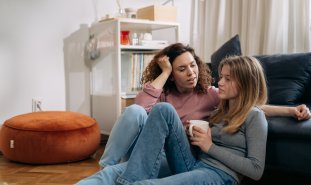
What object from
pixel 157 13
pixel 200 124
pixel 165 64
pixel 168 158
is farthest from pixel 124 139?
pixel 157 13

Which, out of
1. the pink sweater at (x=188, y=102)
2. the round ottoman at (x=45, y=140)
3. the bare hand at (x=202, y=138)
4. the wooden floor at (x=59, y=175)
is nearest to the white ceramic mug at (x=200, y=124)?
the bare hand at (x=202, y=138)

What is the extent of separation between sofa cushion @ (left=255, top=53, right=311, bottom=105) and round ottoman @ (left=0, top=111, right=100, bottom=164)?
118 cm

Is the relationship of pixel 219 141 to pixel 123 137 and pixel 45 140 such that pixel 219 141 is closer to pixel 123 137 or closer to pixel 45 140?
pixel 123 137

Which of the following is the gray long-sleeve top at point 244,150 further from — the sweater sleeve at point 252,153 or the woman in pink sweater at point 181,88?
the woman in pink sweater at point 181,88

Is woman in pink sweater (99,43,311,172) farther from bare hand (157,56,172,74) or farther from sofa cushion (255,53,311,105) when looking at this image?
sofa cushion (255,53,311,105)

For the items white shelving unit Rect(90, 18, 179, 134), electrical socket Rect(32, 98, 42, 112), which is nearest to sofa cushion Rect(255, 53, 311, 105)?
white shelving unit Rect(90, 18, 179, 134)

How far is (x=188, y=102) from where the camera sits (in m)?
1.63

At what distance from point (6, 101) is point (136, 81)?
0.97m

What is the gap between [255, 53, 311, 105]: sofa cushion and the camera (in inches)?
75.9

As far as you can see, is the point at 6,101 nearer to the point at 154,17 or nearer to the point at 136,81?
the point at 136,81

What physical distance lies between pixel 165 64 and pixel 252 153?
0.59 m

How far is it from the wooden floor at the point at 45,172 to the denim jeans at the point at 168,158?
780 millimetres

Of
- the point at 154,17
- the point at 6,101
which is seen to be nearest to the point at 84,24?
the point at 154,17

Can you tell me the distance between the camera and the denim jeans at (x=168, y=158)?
1252 millimetres
